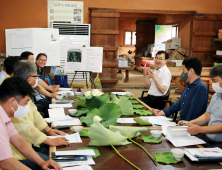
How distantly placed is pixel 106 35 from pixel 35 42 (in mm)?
1917

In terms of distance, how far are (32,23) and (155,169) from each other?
6.28 metres

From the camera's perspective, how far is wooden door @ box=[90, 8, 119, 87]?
7.20 meters

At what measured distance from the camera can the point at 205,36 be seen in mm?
7855

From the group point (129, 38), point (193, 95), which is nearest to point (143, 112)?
point (193, 95)

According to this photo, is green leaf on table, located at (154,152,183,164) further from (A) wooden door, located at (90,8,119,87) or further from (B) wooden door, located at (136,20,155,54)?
(B) wooden door, located at (136,20,155,54)

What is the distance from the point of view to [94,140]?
75.9 inches

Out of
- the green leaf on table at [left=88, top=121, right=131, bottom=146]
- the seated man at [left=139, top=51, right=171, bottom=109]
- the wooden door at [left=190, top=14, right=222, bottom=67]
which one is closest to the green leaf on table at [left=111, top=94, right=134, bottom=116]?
the green leaf on table at [left=88, top=121, right=131, bottom=146]

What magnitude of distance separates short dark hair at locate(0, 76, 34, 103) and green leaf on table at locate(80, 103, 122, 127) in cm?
85

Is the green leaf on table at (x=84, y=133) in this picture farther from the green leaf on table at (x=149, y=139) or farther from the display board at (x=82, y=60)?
the display board at (x=82, y=60)

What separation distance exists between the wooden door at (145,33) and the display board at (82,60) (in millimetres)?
7339

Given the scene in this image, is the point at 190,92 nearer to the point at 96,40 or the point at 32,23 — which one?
the point at 96,40

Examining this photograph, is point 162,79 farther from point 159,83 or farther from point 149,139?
point 149,139

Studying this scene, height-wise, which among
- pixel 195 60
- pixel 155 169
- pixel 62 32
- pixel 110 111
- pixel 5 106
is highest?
pixel 62 32

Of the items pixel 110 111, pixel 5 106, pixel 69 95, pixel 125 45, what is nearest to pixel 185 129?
pixel 110 111
